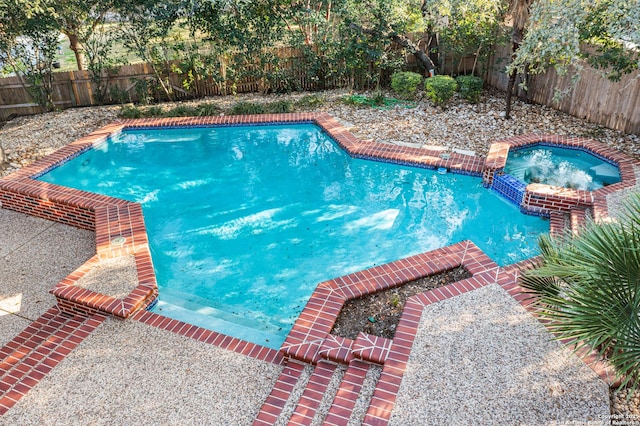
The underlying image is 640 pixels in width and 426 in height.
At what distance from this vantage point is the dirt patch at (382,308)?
542 cm

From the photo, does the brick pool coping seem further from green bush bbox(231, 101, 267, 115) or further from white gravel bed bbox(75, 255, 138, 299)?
green bush bbox(231, 101, 267, 115)

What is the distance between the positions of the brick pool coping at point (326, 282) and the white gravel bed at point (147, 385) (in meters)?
0.21

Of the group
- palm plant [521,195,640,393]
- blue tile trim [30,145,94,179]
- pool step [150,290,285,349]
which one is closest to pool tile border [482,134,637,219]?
palm plant [521,195,640,393]

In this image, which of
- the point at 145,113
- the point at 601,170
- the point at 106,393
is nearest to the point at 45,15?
the point at 145,113

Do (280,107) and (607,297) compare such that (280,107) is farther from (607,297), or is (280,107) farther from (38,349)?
(607,297)

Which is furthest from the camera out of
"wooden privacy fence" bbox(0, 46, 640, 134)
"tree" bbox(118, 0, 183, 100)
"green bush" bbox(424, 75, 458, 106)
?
"tree" bbox(118, 0, 183, 100)

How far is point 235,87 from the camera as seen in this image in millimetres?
13312

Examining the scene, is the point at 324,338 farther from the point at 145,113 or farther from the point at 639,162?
the point at 145,113

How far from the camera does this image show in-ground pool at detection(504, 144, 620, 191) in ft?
28.1

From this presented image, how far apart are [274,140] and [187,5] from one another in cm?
389

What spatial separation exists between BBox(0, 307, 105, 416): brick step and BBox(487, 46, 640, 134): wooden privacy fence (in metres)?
8.72

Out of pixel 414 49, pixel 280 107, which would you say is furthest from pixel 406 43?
pixel 280 107

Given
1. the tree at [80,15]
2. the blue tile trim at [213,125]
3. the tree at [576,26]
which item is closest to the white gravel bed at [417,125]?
the blue tile trim at [213,125]

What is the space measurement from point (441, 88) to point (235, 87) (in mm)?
5622
